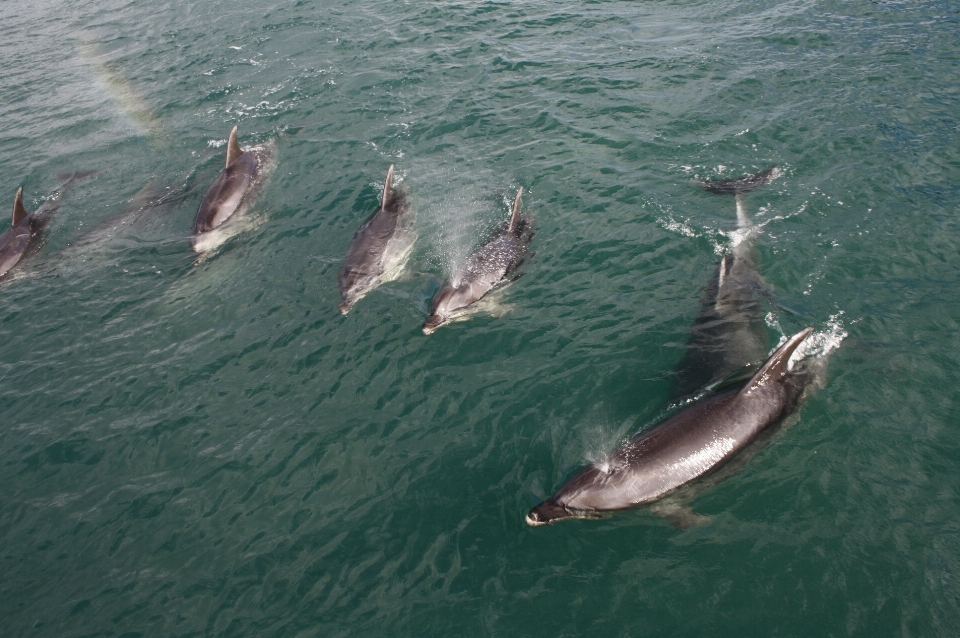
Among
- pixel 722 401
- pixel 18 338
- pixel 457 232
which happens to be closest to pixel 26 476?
pixel 18 338

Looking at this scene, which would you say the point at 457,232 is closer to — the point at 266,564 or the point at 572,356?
the point at 572,356

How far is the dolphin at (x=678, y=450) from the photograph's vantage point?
33.9 ft

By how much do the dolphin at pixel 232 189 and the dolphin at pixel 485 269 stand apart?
7808 millimetres

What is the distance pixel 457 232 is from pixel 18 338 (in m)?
11.7

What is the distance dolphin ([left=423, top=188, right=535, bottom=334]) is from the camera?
48.6 ft

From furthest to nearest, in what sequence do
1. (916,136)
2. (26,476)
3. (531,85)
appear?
(531,85) → (916,136) → (26,476)

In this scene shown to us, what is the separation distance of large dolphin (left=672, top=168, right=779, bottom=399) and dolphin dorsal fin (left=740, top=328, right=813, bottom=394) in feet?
3.10

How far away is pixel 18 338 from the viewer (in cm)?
1655

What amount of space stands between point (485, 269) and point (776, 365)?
22.9 ft

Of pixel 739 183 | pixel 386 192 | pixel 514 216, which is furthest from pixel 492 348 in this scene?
pixel 739 183

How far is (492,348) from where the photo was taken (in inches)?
553

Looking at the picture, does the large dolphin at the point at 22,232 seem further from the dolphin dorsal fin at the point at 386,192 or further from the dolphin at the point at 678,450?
the dolphin at the point at 678,450

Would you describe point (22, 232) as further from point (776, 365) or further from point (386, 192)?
point (776, 365)

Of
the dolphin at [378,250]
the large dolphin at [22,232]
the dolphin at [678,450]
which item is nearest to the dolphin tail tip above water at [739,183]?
the dolphin at [678,450]
